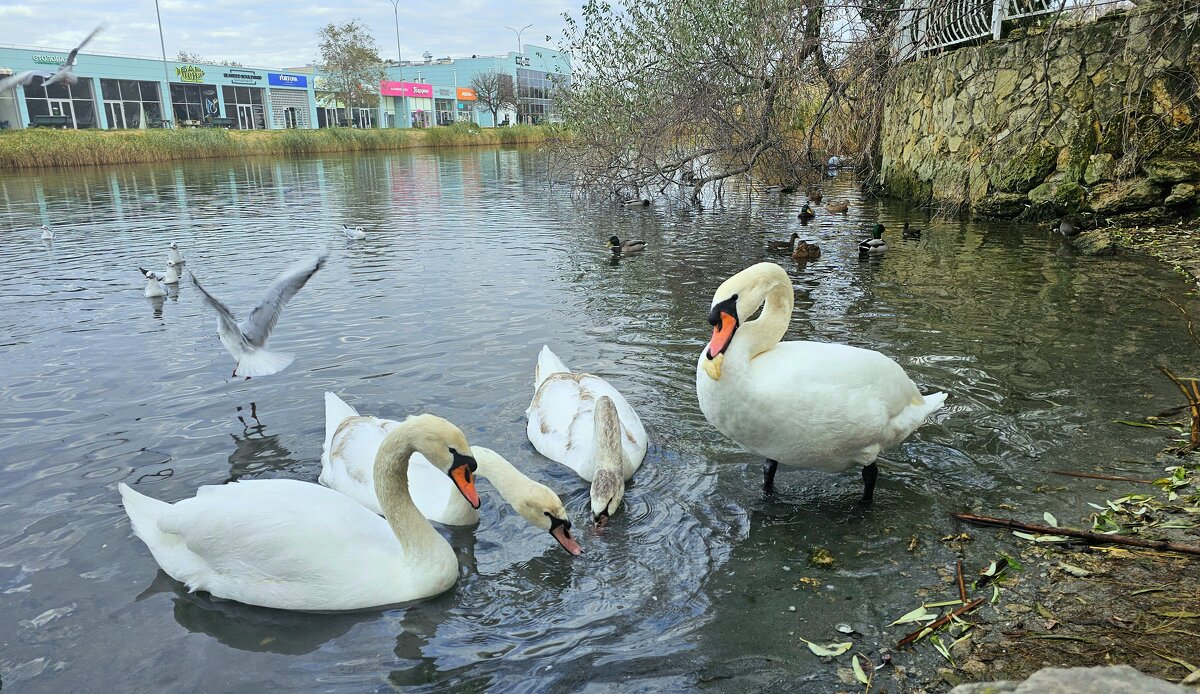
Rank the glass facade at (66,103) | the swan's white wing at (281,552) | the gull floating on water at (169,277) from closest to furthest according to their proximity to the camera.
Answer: the swan's white wing at (281,552) < the gull floating on water at (169,277) < the glass facade at (66,103)

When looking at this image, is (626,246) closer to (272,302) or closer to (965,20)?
(272,302)

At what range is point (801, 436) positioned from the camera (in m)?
4.29

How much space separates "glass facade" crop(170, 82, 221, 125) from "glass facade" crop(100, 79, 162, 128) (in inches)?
53.8

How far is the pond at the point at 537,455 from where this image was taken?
3643mm

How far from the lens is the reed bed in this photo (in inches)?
1455

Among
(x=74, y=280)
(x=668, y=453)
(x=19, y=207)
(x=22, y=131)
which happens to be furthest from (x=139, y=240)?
(x=22, y=131)

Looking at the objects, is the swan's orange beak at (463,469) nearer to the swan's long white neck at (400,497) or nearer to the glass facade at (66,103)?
the swan's long white neck at (400,497)

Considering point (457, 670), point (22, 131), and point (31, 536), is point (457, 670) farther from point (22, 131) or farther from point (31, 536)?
point (22, 131)

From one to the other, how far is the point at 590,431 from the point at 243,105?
235 feet

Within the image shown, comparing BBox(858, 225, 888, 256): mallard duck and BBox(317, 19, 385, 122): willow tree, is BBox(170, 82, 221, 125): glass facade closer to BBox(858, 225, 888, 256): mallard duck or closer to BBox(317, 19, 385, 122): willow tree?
BBox(317, 19, 385, 122): willow tree

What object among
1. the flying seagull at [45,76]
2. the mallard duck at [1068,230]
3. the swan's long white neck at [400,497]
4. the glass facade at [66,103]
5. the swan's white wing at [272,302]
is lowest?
the swan's long white neck at [400,497]

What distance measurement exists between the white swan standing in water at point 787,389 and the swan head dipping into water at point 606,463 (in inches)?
32.5

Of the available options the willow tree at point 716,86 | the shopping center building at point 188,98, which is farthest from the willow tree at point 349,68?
the willow tree at point 716,86

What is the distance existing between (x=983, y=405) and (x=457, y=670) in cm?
449
